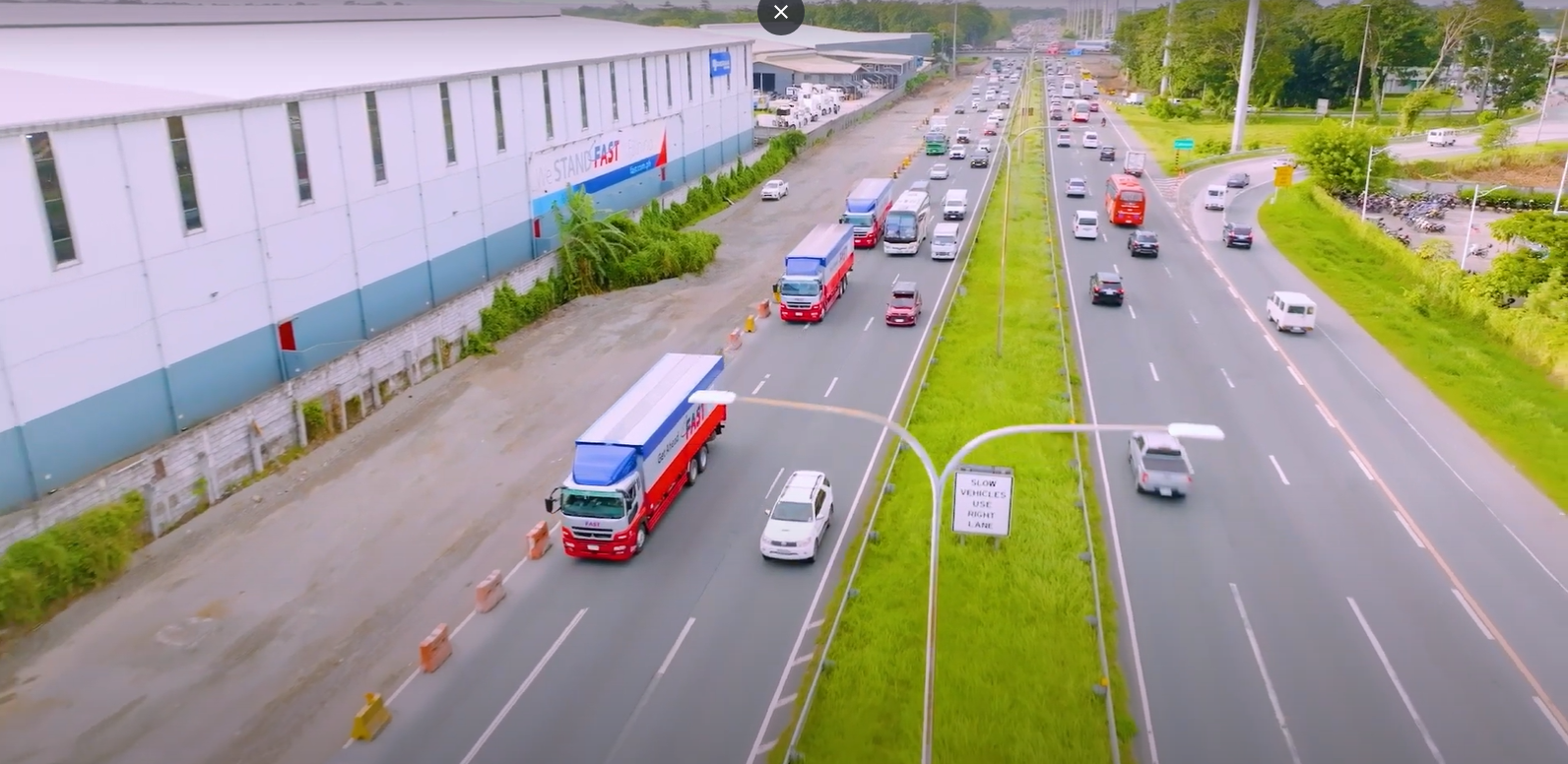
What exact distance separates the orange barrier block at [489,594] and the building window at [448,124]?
25.1 meters

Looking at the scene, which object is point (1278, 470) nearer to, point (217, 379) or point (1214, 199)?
point (217, 379)

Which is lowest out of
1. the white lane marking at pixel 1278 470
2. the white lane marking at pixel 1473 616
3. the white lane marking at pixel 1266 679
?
the white lane marking at pixel 1473 616

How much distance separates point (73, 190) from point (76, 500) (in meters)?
8.15

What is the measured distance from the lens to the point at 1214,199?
3093 inches

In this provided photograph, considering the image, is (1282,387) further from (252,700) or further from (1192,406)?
(252,700)

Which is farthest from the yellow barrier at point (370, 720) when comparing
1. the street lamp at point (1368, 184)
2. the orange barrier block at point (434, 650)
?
the street lamp at point (1368, 184)

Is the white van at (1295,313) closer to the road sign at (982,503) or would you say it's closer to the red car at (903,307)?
the red car at (903,307)

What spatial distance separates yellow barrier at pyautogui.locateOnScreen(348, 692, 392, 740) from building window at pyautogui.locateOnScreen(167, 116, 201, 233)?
17.7m

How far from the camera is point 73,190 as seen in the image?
27391 millimetres

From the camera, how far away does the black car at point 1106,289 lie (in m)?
51.2

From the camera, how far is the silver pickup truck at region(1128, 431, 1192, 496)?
30391mm

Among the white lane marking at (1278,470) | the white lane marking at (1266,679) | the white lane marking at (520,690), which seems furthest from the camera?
the white lane marking at (1278,470)

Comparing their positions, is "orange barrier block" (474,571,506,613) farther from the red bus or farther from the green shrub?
the red bus

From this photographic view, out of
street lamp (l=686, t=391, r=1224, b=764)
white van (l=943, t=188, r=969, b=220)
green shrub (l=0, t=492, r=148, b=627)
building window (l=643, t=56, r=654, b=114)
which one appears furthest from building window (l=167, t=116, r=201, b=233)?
white van (l=943, t=188, r=969, b=220)
